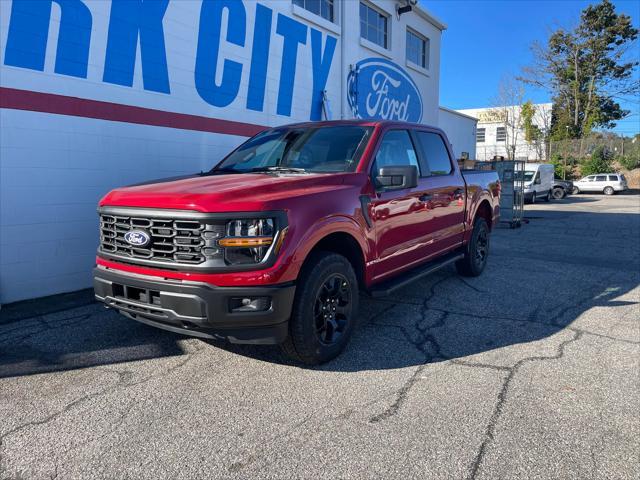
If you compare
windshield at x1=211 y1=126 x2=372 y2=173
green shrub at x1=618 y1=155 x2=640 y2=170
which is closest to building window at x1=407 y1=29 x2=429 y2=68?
windshield at x1=211 y1=126 x2=372 y2=173

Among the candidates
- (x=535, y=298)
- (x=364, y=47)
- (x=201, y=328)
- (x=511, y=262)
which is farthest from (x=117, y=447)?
(x=364, y=47)

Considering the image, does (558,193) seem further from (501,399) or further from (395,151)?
(501,399)

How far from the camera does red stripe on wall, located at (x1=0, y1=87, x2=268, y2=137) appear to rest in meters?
5.38

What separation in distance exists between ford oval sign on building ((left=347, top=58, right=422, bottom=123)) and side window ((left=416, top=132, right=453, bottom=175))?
600cm

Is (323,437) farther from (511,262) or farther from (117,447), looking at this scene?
(511,262)

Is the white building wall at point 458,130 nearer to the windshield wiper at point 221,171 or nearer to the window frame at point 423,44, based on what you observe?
the window frame at point 423,44

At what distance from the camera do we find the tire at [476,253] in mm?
6492

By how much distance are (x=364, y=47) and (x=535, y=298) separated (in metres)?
8.56

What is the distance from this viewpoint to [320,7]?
35.0 feet

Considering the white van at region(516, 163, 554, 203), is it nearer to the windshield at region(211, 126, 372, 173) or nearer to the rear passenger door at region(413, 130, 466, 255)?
the rear passenger door at region(413, 130, 466, 255)

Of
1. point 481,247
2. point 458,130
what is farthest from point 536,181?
point 481,247

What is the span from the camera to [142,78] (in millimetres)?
6543

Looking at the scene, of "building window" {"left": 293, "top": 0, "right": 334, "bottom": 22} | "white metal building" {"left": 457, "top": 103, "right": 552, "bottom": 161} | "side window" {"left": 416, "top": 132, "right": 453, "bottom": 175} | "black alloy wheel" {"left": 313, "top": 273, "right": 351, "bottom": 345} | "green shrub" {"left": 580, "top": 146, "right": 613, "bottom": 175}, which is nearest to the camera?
"black alloy wheel" {"left": 313, "top": 273, "right": 351, "bottom": 345}

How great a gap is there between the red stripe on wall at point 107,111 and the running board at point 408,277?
14.2 feet
